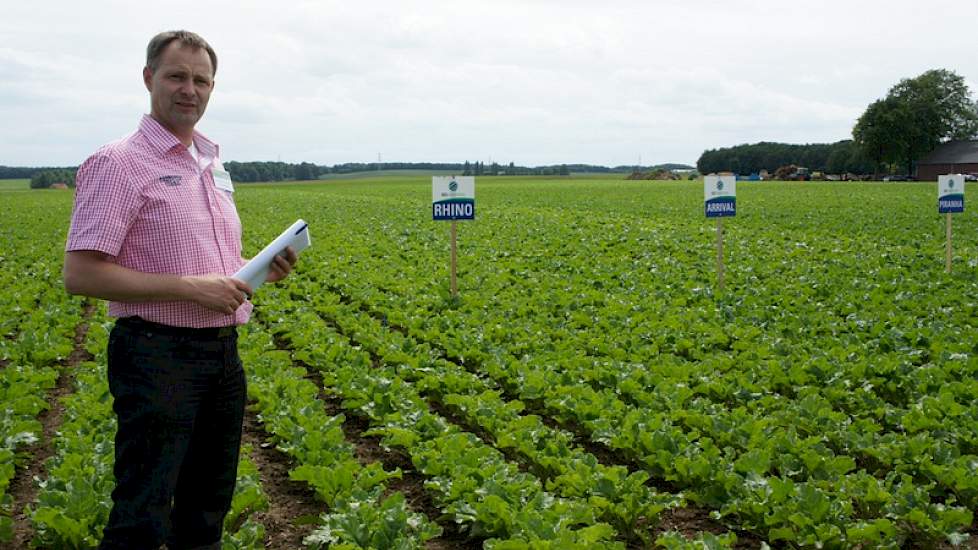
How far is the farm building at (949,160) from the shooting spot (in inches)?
3024

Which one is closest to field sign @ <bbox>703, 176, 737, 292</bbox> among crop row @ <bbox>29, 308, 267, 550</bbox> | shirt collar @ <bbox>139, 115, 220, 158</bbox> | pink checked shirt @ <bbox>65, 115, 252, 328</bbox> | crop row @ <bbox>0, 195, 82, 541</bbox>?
crop row @ <bbox>29, 308, 267, 550</bbox>

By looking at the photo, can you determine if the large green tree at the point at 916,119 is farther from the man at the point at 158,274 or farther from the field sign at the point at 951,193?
the man at the point at 158,274

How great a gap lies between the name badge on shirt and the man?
35 millimetres

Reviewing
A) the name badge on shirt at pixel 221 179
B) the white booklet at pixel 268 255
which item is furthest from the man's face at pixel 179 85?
the white booklet at pixel 268 255

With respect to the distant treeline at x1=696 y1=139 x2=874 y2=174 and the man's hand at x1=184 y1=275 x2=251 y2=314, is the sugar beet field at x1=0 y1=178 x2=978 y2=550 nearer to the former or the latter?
the man's hand at x1=184 y1=275 x2=251 y2=314

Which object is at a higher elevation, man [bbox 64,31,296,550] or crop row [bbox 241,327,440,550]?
man [bbox 64,31,296,550]

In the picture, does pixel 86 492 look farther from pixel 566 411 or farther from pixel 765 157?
pixel 765 157

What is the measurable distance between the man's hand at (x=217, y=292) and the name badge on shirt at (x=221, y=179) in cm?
50

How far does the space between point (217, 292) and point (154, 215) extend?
1.14 ft

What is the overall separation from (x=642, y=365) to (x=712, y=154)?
4673 inches

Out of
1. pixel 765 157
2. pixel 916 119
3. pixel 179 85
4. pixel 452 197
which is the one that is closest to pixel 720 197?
pixel 452 197

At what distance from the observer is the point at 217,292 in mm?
2793

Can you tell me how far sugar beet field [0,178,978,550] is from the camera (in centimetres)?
457

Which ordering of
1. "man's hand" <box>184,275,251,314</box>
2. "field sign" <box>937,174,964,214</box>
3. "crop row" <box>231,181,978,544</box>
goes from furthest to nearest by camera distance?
"field sign" <box>937,174,964,214</box>, "crop row" <box>231,181,978,544</box>, "man's hand" <box>184,275,251,314</box>
